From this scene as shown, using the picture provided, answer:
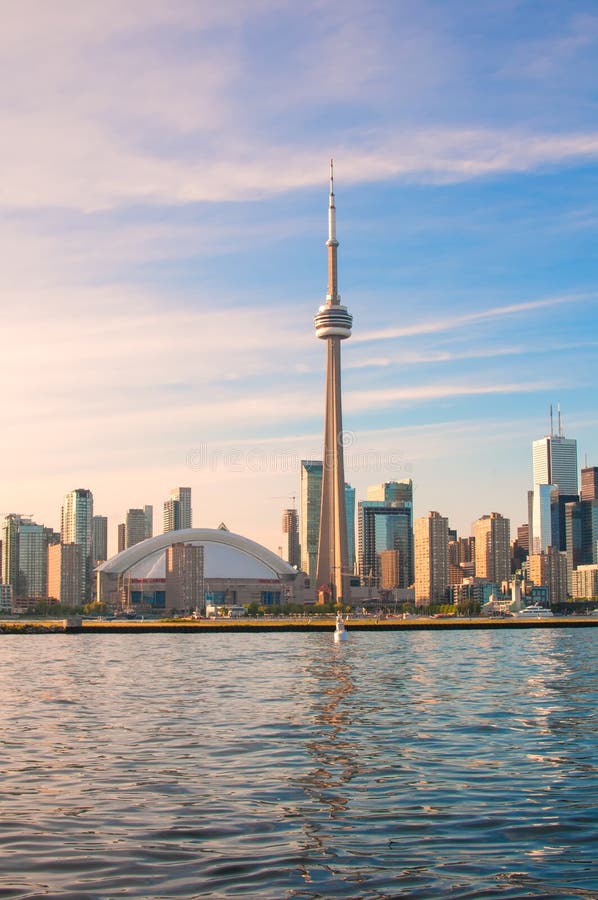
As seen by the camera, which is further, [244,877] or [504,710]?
[504,710]

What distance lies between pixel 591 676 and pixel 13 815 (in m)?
47.9

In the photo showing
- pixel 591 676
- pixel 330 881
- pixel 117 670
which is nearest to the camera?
pixel 330 881

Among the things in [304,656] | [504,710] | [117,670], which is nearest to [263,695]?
[504,710]

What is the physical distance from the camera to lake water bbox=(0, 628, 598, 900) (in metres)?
17.9

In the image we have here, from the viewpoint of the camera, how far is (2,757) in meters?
30.9

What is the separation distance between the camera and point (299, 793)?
82.6 ft

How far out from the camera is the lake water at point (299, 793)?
58.9ft

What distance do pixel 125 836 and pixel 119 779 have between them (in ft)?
20.7

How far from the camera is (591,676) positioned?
210 ft

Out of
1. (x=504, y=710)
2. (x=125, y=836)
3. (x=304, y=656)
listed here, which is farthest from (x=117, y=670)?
(x=125, y=836)

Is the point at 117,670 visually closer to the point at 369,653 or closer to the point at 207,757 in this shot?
the point at 369,653

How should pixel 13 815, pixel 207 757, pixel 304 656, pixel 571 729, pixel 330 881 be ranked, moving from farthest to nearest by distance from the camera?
1. pixel 304 656
2. pixel 571 729
3. pixel 207 757
4. pixel 13 815
5. pixel 330 881

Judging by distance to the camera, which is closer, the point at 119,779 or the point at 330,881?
the point at 330,881

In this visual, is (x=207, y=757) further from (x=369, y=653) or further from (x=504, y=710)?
(x=369, y=653)
